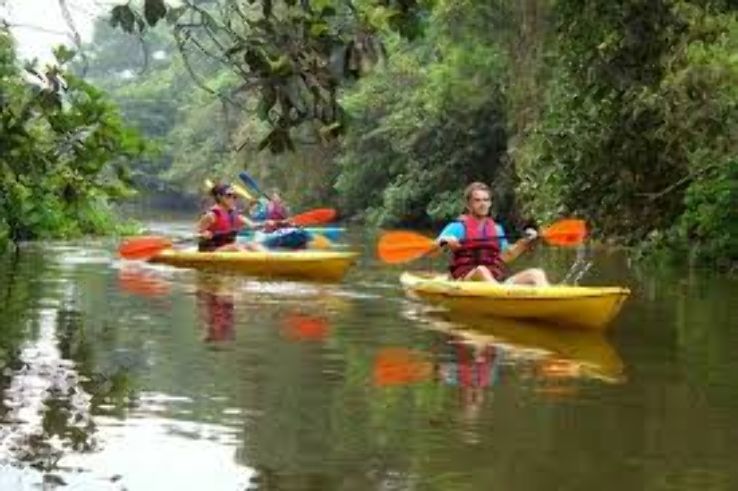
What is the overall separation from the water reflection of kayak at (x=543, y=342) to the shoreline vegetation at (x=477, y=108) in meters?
1.87

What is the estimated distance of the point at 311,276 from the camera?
48.7 ft

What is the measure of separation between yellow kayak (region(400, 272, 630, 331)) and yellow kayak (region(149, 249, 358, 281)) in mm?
3755

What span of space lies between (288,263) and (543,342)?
587 centimetres

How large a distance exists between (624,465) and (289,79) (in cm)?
244

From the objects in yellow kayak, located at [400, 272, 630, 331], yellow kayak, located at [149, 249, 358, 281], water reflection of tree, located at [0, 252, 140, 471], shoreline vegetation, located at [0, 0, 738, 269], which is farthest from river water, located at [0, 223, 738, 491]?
yellow kayak, located at [149, 249, 358, 281]

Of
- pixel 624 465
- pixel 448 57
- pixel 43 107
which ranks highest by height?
pixel 448 57

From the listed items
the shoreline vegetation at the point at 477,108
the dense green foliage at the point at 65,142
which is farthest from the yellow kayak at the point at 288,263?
the dense green foliage at the point at 65,142

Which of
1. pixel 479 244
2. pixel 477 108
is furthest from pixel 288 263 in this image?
pixel 477 108

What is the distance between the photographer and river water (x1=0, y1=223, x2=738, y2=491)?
5.13 m

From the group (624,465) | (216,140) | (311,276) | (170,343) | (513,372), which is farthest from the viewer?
(216,140)

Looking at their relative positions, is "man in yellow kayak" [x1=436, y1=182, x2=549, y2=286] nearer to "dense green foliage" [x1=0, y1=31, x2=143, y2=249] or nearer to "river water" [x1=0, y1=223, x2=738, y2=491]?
"river water" [x1=0, y1=223, x2=738, y2=491]

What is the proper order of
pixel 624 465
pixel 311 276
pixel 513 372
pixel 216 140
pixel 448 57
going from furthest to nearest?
1. pixel 216 140
2. pixel 448 57
3. pixel 311 276
4. pixel 513 372
5. pixel 624 465

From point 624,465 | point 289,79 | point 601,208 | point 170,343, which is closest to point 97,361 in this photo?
point 170,343

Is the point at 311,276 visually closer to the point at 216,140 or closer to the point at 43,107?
the point at 43,107
